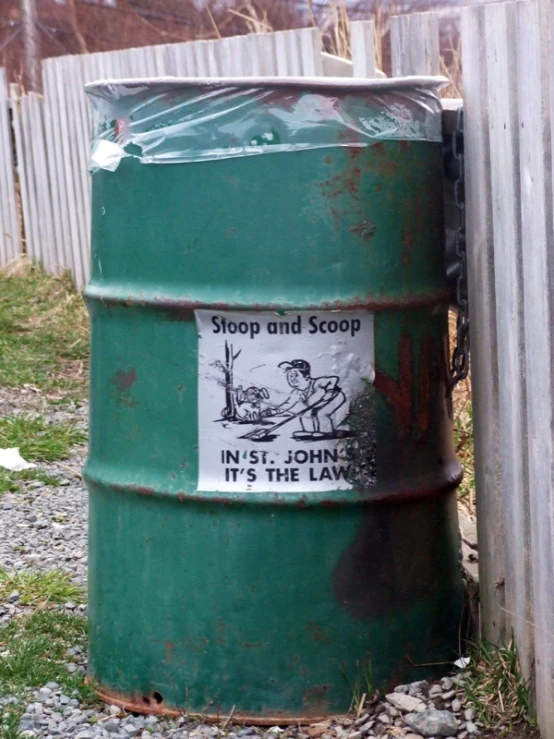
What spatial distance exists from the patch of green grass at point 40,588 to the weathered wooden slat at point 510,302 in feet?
4.81

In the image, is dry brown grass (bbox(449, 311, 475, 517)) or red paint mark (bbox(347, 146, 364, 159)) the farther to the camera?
dry brown grass (bbox(449, 311, 475, 517))

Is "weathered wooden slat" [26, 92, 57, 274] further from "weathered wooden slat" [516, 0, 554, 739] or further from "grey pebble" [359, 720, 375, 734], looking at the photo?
"weathered wooden slat" [516, 0, 554, 739]

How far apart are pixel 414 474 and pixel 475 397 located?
0.26 metres

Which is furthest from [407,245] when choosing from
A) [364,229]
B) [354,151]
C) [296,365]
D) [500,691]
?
[500,691]

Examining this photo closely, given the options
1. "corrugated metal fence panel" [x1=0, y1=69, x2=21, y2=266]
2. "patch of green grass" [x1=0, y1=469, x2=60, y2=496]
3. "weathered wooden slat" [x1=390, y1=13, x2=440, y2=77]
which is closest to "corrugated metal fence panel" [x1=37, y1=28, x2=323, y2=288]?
"corrugated metal fence panel" [x1=0, y1=69, x2=21, y2=266]

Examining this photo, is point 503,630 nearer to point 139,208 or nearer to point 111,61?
point 139,208

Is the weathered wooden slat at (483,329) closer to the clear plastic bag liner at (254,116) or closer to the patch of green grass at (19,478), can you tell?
the clear plastic bag liner at (254,116)

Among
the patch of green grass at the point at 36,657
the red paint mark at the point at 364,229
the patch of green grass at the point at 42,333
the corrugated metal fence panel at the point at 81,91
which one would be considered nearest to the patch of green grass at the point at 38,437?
the patch of green grass at the point at 42,333

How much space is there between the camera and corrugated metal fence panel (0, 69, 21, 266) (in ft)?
32.7

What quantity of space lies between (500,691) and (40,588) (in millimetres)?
1535

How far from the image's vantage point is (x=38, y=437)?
5.39 m

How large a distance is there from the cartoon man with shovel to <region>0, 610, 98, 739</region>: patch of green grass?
84 cm

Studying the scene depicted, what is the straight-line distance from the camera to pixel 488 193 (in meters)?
2.62

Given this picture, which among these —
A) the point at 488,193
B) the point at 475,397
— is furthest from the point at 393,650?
the point at 488,193
